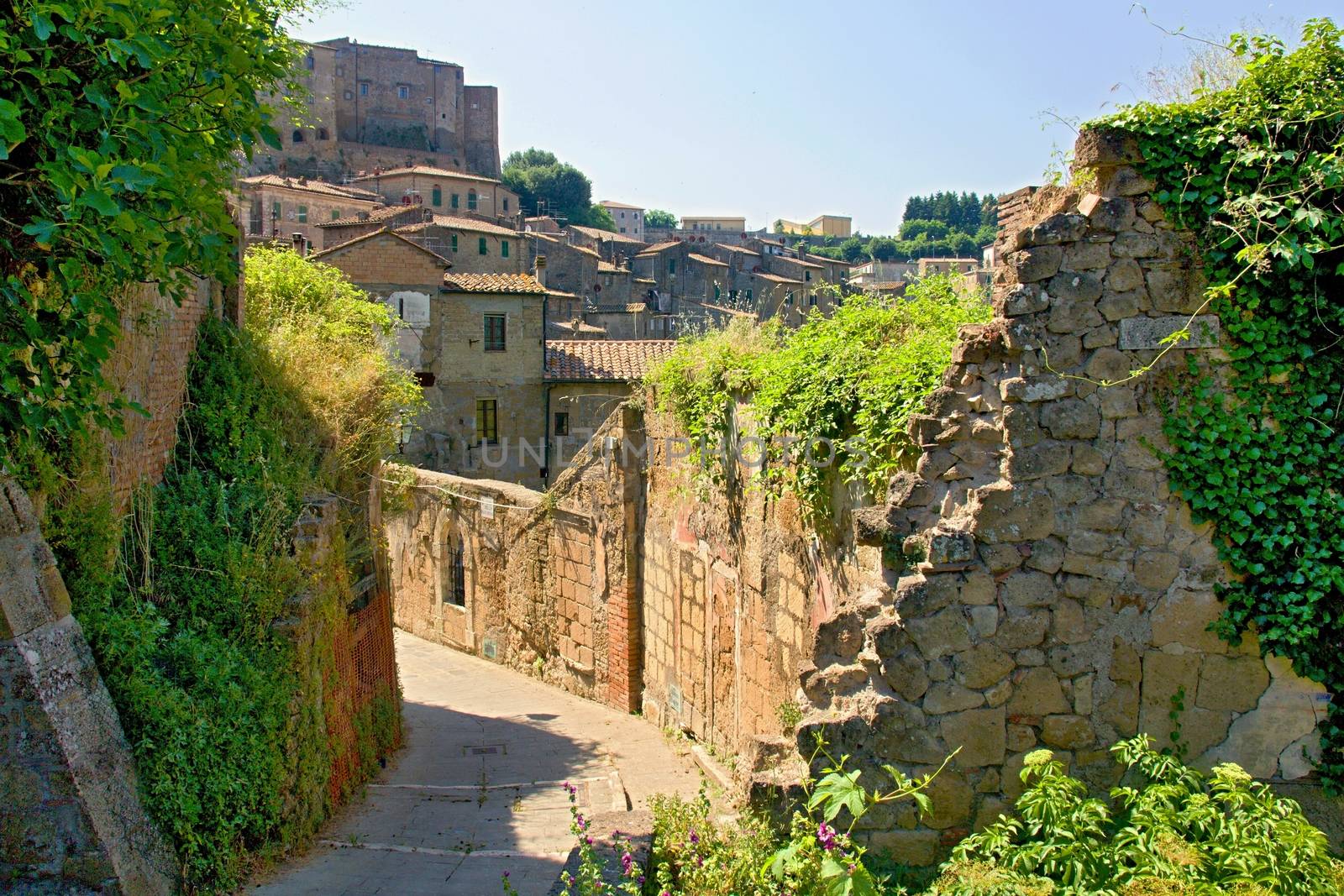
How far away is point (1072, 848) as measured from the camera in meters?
4.61

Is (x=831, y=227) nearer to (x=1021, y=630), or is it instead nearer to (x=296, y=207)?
(x=296, y=207)

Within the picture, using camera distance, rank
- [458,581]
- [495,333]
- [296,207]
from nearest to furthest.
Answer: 1. [458,581]
2. [495,333]
3. [296,207]

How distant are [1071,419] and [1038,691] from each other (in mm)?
1388

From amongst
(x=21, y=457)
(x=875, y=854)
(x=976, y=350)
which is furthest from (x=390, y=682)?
(x=976, y=350)

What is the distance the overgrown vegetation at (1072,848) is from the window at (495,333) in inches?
1038

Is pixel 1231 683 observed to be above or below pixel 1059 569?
below

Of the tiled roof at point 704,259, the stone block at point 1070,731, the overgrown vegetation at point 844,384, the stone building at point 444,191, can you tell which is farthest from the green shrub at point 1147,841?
the stone building at point 444,191

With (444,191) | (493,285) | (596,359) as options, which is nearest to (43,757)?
(493,285)

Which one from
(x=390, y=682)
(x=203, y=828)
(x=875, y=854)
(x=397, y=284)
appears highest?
(x=397, y=284)

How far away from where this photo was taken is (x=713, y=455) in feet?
35.4

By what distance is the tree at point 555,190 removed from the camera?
90188mm

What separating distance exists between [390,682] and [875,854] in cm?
845

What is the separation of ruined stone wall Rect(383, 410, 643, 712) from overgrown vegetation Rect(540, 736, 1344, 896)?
874cm

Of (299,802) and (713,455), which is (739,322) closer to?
(713,455)
